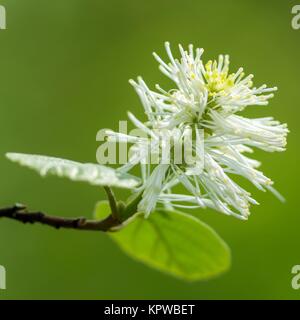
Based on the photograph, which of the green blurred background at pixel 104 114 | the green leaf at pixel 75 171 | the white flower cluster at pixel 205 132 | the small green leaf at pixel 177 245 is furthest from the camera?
the green blurred background at pixel 104 114

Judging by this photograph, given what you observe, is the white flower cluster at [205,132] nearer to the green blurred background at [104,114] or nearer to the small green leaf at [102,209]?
the small green leaf at [102,209]

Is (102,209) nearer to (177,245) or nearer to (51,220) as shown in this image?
(177,245)

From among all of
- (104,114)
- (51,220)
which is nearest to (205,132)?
(51,220)

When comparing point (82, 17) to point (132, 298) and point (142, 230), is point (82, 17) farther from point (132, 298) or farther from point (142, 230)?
point (142, 230)

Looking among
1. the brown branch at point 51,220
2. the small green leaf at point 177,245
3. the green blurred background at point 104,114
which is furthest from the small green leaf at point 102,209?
the green blurred background at point 104,114

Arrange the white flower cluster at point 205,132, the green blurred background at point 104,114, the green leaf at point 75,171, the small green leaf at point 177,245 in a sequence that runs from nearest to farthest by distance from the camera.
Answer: the green leaf at point 75,171 → the white flower cluster at point 205,132 → the small green leaf at point 177,245 → the green blurred background at point 104,114
